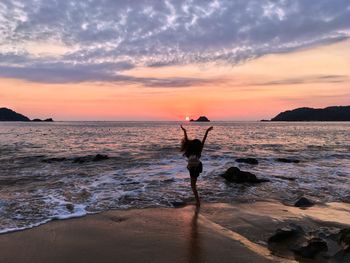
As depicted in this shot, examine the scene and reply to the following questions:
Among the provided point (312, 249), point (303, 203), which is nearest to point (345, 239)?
point (312, 249)

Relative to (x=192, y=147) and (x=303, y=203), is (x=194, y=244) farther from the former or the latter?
(x=303, y=203)

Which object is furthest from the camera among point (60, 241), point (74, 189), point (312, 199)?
point (74, 189)

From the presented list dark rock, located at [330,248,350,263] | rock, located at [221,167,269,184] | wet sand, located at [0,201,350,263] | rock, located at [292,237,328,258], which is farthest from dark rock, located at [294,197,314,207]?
dark rock, located at [330,248,350,263]

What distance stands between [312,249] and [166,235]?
2.89 m

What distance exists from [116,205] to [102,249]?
4.20 meters

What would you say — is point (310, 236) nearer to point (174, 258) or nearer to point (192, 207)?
point (174, 258)

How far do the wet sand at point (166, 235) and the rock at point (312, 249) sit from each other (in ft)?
1.17

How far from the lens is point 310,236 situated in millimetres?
7652

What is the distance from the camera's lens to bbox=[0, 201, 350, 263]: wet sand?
666 cm

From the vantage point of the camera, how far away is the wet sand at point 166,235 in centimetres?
666

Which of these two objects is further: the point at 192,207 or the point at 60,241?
the point at 192,207

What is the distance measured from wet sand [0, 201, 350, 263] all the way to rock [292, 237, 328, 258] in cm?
36

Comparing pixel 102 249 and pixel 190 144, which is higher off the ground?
pixel 190 144

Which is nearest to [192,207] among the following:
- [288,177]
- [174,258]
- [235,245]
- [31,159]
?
[235,245]
